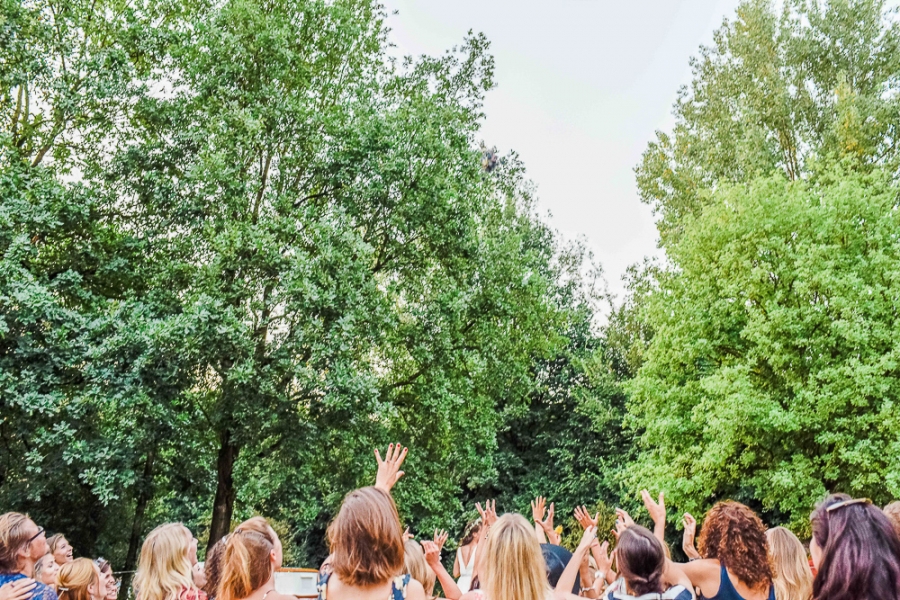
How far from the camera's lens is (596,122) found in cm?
3272

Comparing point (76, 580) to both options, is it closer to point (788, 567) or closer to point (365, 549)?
point (365, 549)

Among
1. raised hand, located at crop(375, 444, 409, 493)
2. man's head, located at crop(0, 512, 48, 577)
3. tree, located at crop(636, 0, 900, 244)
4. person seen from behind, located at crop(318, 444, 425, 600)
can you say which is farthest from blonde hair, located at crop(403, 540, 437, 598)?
tree, located at crop(636, 0, 900, 244)

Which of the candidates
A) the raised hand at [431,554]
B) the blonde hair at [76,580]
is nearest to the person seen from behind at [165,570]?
the blonde hair at [76,580]

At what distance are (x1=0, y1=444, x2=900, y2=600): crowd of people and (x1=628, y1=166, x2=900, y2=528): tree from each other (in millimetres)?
14077

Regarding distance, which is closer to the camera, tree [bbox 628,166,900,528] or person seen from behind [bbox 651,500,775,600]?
person seen from behind [bbox 651,500,775,600]

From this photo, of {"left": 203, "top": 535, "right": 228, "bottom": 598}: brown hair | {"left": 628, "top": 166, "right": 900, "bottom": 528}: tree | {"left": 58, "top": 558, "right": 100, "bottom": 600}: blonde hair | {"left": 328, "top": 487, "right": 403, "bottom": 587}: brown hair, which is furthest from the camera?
{"left": 628, "top": 166, "right": 900, "bottom": 528}: tree

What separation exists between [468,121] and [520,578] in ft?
58.9

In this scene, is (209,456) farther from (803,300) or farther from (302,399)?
(803,300)

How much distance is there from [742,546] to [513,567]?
1.79 metres

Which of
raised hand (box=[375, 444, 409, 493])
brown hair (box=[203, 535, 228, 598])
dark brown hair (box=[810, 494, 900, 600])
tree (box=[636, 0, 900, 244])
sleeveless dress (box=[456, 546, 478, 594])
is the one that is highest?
tree (box=[636, 0, 900, 244])

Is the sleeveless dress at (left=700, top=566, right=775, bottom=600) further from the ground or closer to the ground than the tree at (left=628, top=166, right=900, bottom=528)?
closer to the ground

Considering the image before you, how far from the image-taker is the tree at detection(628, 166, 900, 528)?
18047mm

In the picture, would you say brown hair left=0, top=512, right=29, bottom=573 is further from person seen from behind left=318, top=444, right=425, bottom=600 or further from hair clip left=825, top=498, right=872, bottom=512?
hair clip left=825, top=498, right=872, bottom=512

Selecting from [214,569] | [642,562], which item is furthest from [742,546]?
[214,569]
